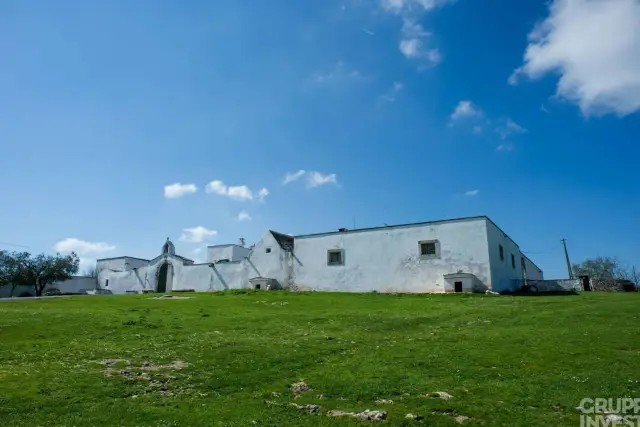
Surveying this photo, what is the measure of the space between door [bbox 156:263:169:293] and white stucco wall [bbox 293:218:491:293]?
72.9 feet

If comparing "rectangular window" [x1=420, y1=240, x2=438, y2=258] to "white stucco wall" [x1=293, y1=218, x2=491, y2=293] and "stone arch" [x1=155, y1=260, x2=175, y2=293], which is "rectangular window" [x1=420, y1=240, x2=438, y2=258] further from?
"stone arch" [x1=155, y1=260, x2=175, y2=293]

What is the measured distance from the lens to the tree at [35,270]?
228 ft

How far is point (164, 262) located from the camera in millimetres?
63969

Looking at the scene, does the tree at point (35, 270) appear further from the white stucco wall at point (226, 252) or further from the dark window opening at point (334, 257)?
the dark window opening at point (334, 257)

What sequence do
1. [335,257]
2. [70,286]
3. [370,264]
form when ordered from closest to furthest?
[370,264], [335,257], [70,286]

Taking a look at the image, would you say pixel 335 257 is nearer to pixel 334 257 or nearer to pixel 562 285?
pixel 334 257

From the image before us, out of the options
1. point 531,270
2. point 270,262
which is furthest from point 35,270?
point 531,270

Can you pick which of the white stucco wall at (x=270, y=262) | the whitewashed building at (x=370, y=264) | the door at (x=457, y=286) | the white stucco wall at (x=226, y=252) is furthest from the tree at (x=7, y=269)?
the door at (x=457, y=286)

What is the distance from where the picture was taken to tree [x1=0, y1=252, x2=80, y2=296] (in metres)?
69.4

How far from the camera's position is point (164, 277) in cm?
6384

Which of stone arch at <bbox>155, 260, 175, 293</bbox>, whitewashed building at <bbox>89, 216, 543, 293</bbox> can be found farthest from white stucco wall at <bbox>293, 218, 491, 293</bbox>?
stone arch at <bbox>155, 260, 175, 293</bbox>

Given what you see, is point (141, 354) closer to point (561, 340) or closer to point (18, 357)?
point (18, 357)

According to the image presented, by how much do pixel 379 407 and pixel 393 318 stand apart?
1384 centimetres

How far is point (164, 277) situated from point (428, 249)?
40.2 meters
